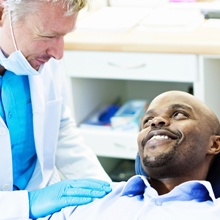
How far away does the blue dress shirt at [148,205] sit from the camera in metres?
1.51

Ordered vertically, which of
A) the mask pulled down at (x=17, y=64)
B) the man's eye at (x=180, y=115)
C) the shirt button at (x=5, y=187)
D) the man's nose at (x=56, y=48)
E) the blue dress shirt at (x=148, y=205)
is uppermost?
the man's nose at (x=56, y=48)

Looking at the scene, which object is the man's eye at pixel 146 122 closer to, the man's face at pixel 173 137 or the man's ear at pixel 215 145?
the man's face at pixel 173 137

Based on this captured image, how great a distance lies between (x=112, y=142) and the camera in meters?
2.46

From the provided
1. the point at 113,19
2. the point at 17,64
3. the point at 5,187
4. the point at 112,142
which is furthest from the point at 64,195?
the point at 113,19

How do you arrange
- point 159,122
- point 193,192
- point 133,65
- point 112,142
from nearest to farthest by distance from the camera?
1. point 193,192
2. point 159,122
3. point 133,65
4. point 112,142

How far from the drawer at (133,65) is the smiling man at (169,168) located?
0.52 metres

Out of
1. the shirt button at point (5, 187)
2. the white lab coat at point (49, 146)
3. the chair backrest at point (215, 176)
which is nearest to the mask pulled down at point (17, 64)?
the white lab coat at point (49, 146)

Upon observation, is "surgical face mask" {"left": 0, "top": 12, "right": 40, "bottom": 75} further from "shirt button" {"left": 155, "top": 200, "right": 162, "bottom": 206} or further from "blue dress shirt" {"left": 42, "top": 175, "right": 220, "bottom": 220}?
"shirt button" {"left": 155, "top": 200, "right": 162, "bottom": 206}

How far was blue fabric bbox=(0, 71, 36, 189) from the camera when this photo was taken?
5.87 ft

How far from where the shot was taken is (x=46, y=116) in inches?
75.2

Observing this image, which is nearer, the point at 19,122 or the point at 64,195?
the point at 64,195

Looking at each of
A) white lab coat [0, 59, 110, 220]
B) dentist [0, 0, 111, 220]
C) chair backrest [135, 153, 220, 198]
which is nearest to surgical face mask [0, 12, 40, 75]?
dentist [0, 0, 111, 220]

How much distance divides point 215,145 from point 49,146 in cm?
57

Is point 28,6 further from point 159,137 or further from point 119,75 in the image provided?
point 119,75
